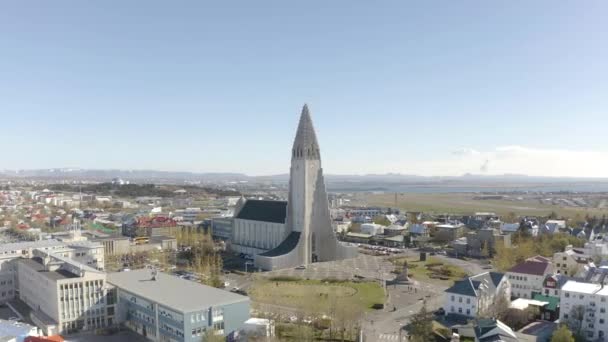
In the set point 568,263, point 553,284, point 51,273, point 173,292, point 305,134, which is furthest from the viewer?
point 305,134

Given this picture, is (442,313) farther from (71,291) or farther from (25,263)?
(25,263)

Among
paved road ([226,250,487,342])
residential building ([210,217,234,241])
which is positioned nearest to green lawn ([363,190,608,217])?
paved road ([226,250,487,342])

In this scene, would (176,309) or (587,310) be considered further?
(587,310)

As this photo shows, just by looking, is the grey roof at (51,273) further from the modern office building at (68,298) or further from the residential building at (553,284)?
the residential building at (553,284)

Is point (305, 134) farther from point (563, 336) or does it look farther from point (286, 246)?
point (563, 336)

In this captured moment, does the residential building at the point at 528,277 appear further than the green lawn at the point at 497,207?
No

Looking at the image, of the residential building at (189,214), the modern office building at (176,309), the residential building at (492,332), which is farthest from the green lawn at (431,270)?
the residential building at (189,214)

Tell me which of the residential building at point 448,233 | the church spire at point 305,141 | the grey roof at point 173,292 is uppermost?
the church spire at point 305,141

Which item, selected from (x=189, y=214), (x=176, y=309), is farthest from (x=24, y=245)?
(x=189, y=214)
